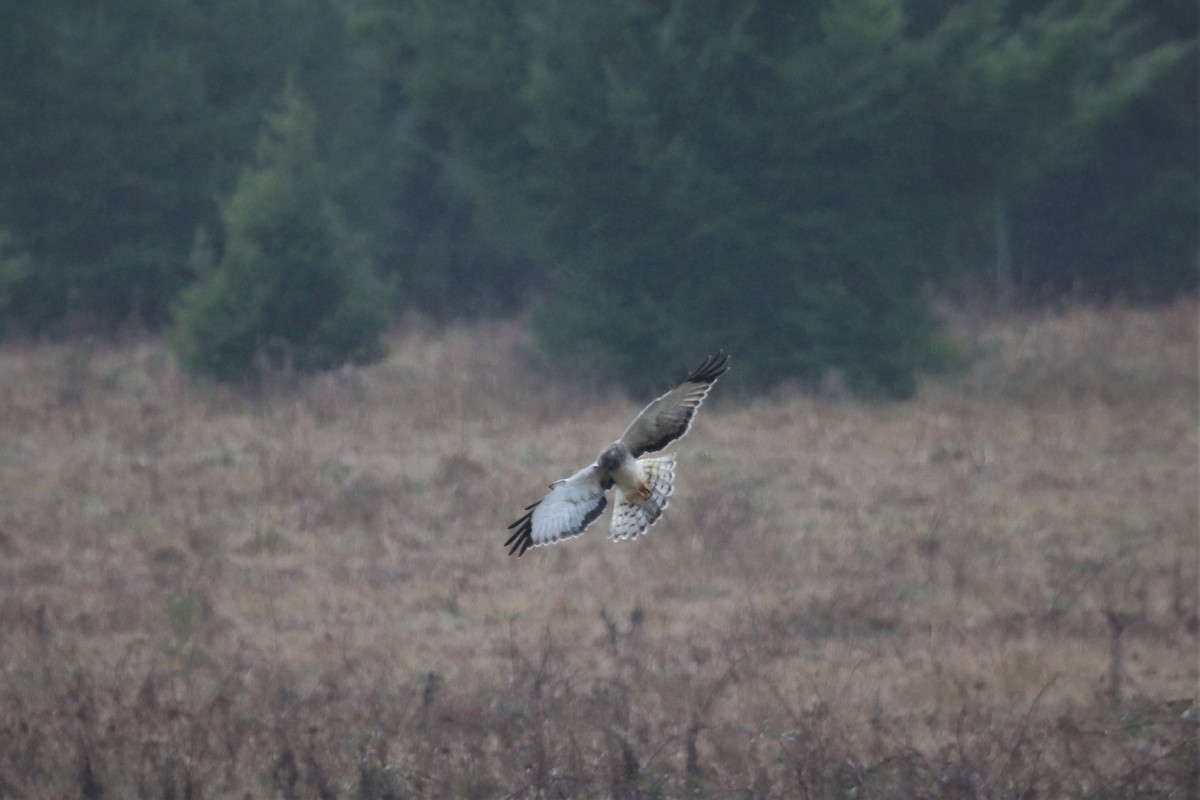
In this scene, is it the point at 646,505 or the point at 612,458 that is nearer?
the point at 612,458

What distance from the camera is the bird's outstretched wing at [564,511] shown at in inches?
198

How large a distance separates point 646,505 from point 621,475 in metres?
0.49

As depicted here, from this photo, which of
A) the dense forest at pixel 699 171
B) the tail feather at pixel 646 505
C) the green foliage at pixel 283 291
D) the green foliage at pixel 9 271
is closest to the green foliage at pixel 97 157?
the green foliage at pixel 9 271

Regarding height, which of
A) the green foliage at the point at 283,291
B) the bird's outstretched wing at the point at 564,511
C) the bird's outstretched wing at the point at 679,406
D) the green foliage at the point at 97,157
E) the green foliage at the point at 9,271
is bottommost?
the bird's outstretched wing at the point at 564,511

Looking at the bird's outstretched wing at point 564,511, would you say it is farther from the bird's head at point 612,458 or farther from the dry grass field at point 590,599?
the dry grass field at point 590,599

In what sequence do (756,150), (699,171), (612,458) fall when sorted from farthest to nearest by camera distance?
1. (756,150)
2. (699,171)
3. (612,458)

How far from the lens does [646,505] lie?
541 centimetres

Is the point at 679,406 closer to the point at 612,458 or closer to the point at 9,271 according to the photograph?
the point at 612,458

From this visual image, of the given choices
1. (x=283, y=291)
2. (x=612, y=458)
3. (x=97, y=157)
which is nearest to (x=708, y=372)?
(x=612, y=458)

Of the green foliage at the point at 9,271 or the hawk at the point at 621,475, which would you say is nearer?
the hawk at the point at 621,475

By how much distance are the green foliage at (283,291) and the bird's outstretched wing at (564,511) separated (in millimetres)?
9938

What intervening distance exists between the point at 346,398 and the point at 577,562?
212 inches

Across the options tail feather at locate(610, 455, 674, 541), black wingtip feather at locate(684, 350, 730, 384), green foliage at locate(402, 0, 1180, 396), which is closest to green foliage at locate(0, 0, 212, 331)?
green foliage at locate(402, 0, 1180, 396)

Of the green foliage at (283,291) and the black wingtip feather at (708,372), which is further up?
the green foliage at (283,291)
